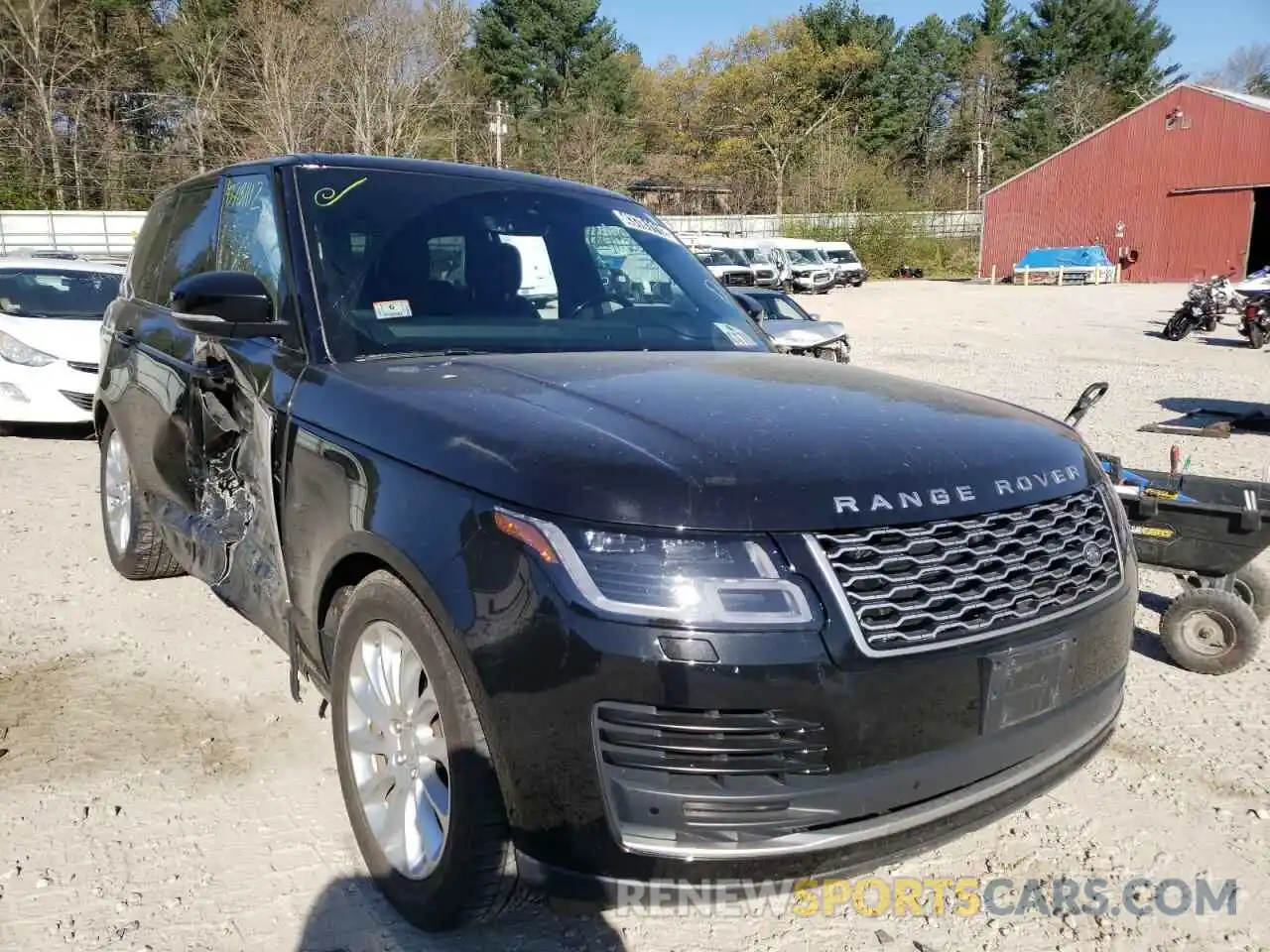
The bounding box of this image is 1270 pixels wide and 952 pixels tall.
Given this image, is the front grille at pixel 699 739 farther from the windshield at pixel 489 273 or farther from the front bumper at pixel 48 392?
the front bumper at pixel 48 392

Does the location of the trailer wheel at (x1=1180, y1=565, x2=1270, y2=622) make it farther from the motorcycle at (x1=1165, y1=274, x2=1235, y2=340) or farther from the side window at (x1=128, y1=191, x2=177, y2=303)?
the motorcycle at (x1=1165, y1=274, x2=1235, y2=340)

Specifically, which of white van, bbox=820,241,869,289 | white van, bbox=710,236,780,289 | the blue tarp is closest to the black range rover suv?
white van, bbox=710,236,780,289

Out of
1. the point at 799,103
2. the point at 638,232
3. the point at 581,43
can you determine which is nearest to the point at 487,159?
the point at 581,43

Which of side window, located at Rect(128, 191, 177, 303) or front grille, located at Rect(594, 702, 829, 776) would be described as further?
side window, located at Rect(128, 191, 177, 303)

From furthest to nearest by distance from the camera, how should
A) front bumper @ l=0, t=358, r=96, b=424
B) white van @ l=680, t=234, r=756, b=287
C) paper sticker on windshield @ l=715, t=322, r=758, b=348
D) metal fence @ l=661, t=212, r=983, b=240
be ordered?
metal fence @ l=661, t=212, r=983, b=240, white van @ l=680, t=234, r=756, b=287, front bumper @ l=0, t=358, r=96, b=424, paper sticker on windshield @ l=715, t=322, r=758, b=348

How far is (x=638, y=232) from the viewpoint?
154 inches

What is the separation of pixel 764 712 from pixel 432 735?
0.83 metres

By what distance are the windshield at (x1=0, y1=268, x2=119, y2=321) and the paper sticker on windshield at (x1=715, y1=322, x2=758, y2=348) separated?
24.1 ft

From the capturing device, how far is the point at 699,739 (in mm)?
1964

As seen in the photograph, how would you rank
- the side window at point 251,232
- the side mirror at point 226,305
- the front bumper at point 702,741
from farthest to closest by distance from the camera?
the side window at point 251,232
the side mirror at point 226,305
the front bumper at point 702,741

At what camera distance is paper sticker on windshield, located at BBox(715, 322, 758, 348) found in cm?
367

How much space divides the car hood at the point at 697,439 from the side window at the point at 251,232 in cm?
59

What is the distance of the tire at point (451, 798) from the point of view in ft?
7.13

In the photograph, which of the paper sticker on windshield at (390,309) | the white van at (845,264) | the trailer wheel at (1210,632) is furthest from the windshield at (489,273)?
the white van at (845,264)
